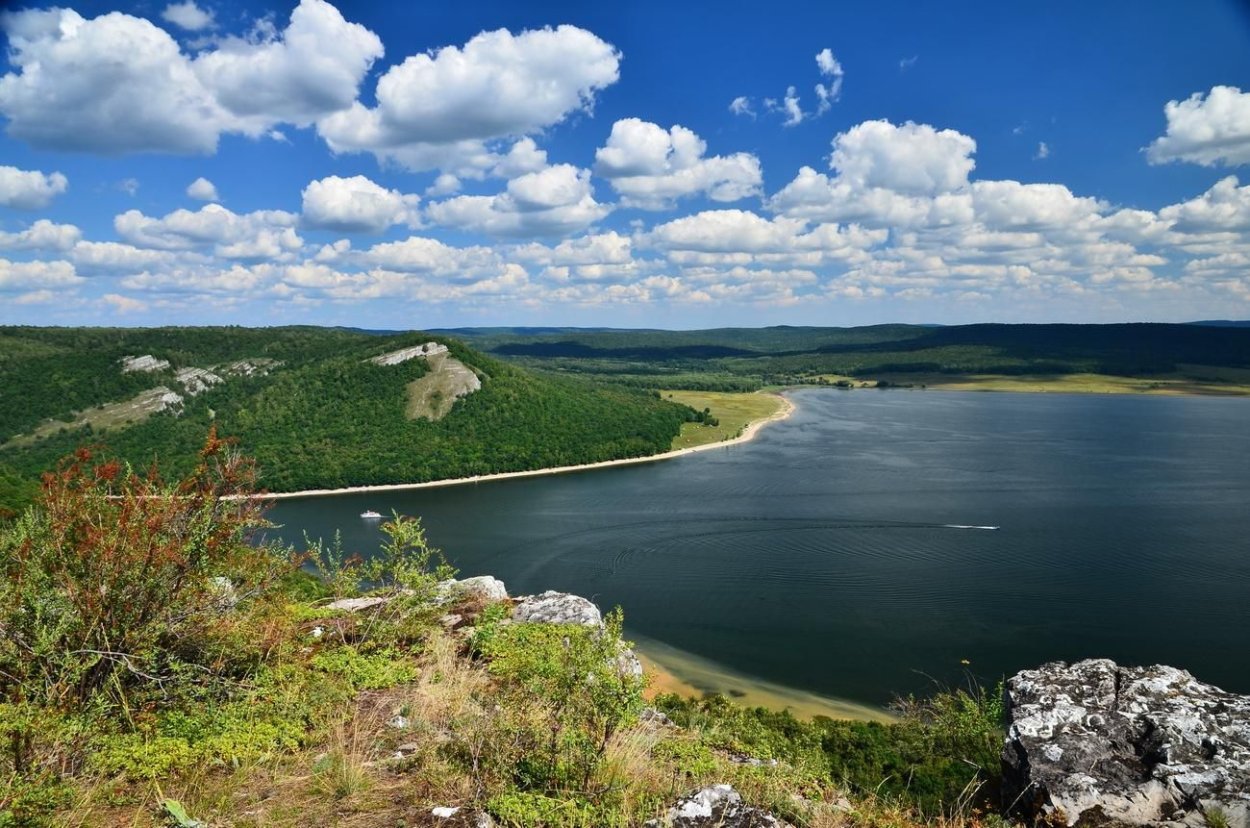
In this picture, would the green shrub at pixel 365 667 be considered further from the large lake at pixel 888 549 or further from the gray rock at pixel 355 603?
the large lake at pixel 888 549

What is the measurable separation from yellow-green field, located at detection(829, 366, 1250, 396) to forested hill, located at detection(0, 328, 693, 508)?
85.2 metres

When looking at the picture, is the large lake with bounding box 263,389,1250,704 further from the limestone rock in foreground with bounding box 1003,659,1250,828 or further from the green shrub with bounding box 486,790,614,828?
the green shrub with bounding box 486,790,614,828

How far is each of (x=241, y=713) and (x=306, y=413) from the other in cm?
8759

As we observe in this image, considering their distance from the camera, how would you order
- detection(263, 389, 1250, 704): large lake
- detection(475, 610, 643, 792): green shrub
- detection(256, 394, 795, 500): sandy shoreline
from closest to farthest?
detection(475, 610, 643, 792): green shrub < detection(263, 389, 1250, 704): large lake < detection(256, 394, 795, 500): sandy shoreline

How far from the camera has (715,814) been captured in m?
5.26

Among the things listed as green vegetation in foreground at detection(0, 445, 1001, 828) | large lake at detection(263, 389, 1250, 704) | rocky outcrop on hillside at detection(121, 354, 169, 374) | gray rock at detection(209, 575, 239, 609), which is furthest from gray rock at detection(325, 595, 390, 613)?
rocky outcrop on hillside at detection(121, 354, 169, 374)

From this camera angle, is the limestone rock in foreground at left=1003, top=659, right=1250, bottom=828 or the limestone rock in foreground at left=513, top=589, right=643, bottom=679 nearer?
the limestone rock in foreground at left=1003, top=659, right=1250, bottom=828

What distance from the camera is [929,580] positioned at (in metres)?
A: 38.7

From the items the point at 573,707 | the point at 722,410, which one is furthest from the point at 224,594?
the point at 722,410

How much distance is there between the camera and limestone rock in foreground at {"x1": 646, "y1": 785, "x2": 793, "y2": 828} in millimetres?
5125

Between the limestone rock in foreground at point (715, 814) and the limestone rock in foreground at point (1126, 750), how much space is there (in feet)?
11.6

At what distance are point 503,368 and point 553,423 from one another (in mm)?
15441

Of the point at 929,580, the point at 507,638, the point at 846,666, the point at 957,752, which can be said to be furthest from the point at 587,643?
the point at 929,580

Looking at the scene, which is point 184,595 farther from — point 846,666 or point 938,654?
point 938,654
